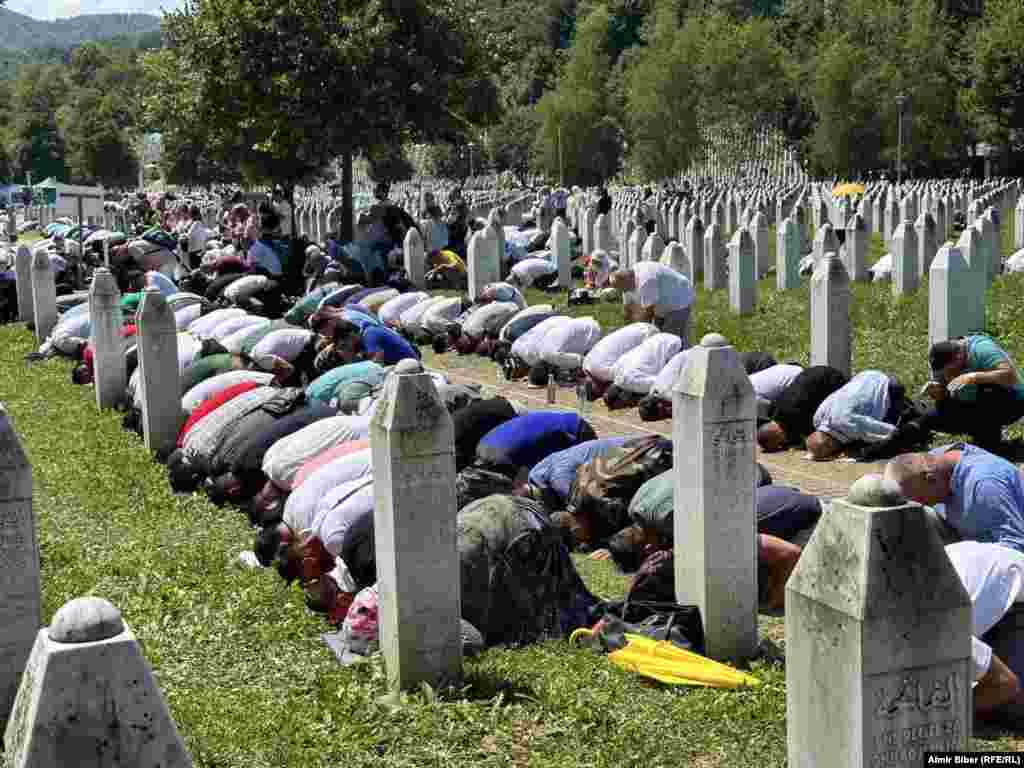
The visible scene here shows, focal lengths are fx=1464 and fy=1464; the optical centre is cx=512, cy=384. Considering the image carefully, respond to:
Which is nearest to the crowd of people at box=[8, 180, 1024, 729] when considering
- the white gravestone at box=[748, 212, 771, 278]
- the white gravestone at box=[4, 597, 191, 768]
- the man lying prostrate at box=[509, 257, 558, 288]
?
the man lying prostrate at box=[509, 257, 558, 288]

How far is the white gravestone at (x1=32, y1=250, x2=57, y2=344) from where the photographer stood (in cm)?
2230

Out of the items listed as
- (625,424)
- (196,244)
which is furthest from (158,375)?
(196,244)

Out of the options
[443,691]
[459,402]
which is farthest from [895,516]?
[459,402]

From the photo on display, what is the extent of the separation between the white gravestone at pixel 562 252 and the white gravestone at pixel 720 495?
674 inches

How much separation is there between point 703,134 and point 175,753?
66.4 m

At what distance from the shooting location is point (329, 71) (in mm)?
30797

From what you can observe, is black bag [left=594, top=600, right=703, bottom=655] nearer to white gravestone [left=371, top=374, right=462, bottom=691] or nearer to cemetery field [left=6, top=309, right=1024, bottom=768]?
cemetery field [left=6, top=309, right=1024, bottom=768]

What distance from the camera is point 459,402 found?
1278 centimetres

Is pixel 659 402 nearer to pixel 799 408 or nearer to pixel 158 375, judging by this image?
pixel 799 408

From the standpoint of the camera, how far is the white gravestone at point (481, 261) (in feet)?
78.0

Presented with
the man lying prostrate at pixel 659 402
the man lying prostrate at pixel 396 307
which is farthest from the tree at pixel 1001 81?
the man lying prostrate at pixel 659 402

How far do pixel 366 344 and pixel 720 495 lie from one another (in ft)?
25.3

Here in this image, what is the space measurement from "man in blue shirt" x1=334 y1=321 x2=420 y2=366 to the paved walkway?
6.12 ft

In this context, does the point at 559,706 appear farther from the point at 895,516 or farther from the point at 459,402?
the point at 459,402
